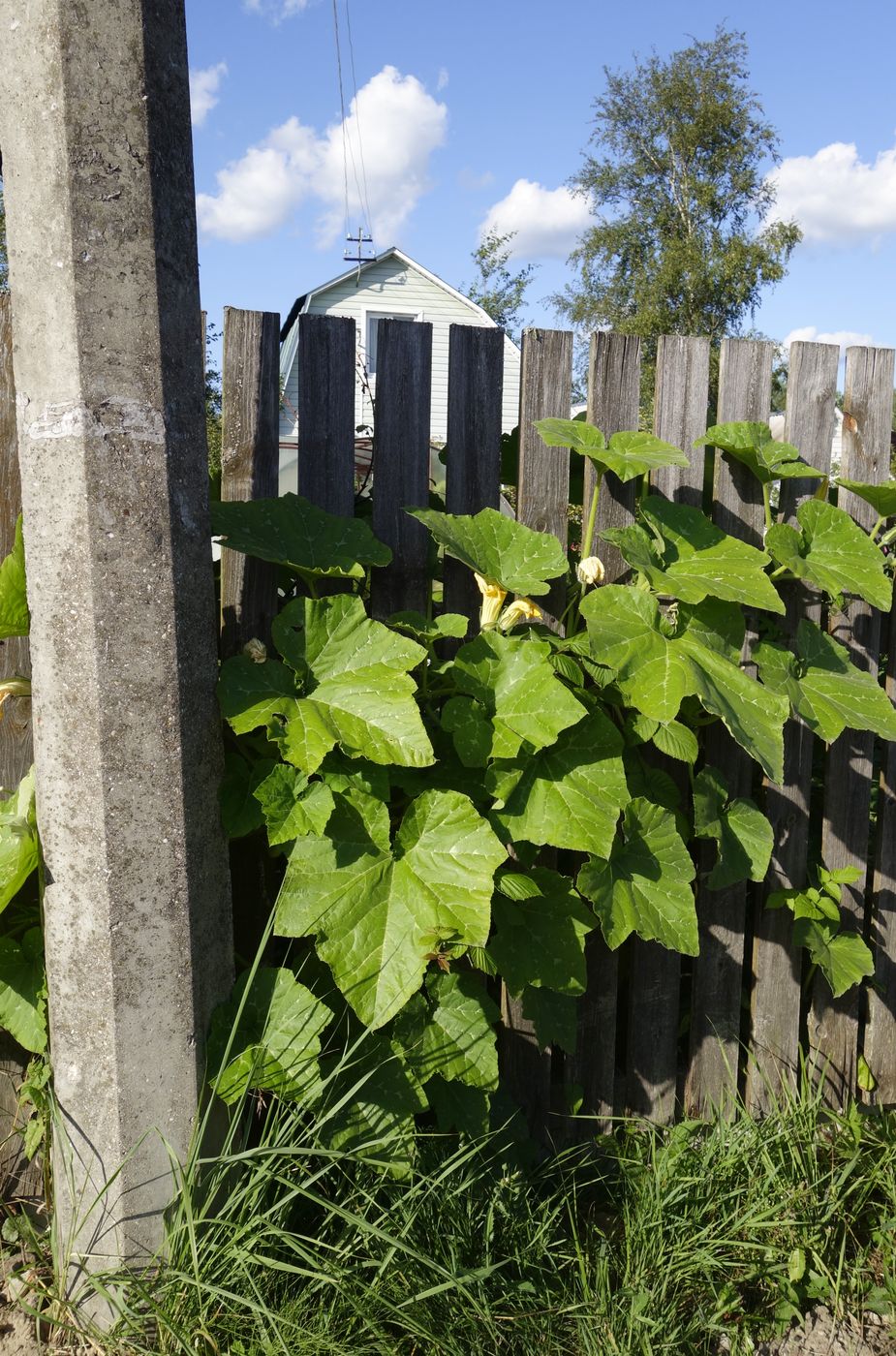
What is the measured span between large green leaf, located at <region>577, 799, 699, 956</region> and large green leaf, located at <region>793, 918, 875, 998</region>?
678mm

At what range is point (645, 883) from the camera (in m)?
2.22

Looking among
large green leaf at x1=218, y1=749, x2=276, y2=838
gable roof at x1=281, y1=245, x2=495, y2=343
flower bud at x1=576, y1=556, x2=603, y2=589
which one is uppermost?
gable roof at x1=281, y1=245, x2=495, y2=343

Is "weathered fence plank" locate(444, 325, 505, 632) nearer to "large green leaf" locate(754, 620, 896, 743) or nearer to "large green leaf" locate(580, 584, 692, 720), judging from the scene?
"large green leaf" locate(580, 584, 692, 720)

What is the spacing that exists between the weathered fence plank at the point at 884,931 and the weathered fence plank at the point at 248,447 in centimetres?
185

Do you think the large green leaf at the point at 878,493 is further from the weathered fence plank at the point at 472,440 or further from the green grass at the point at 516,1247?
the green grass at the point at 516,1247

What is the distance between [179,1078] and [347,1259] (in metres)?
0.43

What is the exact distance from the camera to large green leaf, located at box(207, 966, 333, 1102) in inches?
72.5

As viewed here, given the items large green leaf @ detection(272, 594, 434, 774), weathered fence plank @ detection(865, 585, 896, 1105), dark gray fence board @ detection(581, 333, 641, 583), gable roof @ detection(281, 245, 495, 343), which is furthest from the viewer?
gable roof @ detection(281, 245, 495, 343)

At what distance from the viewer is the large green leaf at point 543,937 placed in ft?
6.95

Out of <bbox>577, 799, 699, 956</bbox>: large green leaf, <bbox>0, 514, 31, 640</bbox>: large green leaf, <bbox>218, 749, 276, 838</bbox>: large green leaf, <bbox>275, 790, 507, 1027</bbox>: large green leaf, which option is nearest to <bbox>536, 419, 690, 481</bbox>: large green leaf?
<bbox>577, 799, 699, 956</bbox>: large green leaf

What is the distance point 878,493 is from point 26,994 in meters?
2.24

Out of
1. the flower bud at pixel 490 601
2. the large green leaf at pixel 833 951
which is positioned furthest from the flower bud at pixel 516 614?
the large green leaf at pixel 833 951

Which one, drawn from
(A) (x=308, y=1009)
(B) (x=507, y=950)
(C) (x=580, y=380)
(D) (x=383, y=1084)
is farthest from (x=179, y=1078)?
(C) (x=580, y=380)

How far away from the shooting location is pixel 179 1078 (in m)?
1.83
